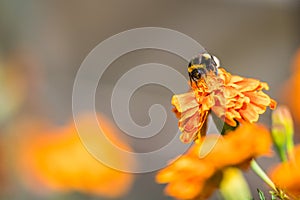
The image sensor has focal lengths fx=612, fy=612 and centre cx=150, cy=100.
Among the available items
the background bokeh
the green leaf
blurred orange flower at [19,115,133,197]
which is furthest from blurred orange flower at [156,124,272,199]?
the background bokeh

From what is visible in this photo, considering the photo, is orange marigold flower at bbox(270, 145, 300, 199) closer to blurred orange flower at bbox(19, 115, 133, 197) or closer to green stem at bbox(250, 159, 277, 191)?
green stem at bbox(250, 159, 277, 191)

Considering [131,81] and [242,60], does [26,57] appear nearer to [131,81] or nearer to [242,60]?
[131,81]

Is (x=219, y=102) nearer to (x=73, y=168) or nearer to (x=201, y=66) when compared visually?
(x=201, y=66)

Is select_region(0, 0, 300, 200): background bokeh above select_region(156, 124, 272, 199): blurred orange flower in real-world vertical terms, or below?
above

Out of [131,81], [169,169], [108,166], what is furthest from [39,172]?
[131,81]

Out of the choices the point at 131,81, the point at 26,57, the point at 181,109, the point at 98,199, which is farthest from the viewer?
the point at 26,57

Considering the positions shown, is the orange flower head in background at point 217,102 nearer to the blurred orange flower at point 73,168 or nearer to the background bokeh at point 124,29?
the blurred orange flower at point 73,168
